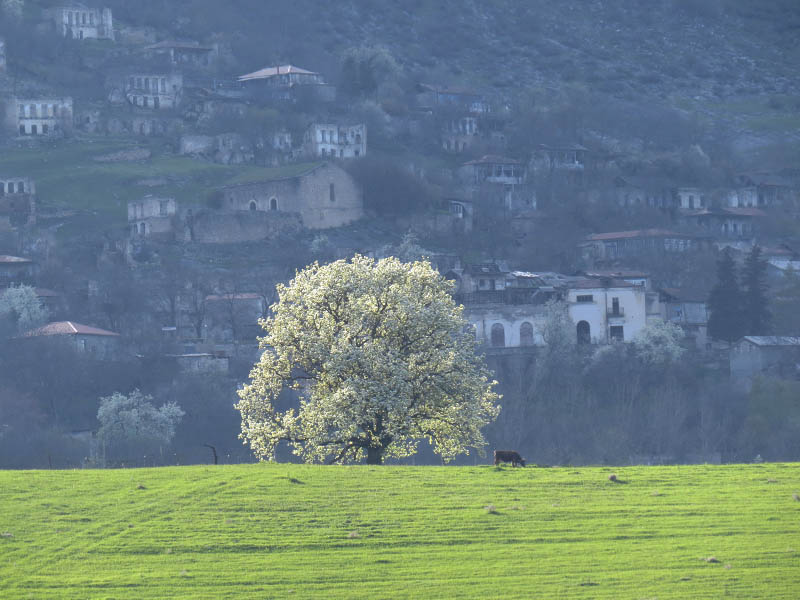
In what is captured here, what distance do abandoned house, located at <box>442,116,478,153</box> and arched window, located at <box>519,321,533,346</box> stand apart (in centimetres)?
3622

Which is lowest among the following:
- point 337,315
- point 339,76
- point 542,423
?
point 542,423

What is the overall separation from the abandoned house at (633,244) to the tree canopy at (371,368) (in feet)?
220

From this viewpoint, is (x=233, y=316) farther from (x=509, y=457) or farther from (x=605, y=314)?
(x=509, y=457)

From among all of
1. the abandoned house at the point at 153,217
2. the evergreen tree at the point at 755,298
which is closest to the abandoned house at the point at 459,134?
the abandoned house at the point at 153,217

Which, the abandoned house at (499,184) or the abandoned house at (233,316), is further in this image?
the abandoned house at (499,184)

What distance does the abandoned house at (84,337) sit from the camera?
3575 inches

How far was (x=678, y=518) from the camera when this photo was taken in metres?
34.9

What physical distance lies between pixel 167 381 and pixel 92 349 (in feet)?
15.4

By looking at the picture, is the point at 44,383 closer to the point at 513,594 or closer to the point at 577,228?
the point at 577,228

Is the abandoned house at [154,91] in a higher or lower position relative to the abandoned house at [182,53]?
lower

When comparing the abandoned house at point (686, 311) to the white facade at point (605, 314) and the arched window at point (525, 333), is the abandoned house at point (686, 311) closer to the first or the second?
the white facade at point (605, 314)

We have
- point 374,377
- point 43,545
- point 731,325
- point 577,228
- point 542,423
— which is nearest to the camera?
point 43,545

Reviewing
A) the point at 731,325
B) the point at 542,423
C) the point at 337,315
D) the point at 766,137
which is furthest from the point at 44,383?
the point at 766,137

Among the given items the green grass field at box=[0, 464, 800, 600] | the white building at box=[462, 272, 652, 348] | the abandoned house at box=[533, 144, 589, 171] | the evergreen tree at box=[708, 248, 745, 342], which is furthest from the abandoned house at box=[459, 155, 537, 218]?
the green grass field at box=[0, 464, 800, 600]
